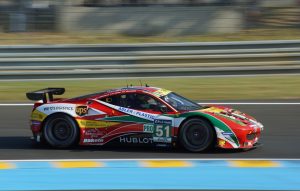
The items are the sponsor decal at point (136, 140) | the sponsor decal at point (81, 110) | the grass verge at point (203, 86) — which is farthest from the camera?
the grass verge at point (203, 86)

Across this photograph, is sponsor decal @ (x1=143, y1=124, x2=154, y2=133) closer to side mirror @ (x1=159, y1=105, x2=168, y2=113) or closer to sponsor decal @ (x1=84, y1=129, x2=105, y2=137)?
side mirror @ (x1=159, y1=105, x2=168, y2=113)

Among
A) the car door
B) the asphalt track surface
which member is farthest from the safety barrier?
the car door

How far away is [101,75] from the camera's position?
15.3 m

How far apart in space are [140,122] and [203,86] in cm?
663

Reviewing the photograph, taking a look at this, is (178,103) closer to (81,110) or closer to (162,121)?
(162,121)

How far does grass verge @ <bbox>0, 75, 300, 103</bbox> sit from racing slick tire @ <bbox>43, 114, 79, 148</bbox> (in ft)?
17.0

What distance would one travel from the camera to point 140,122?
859 centimetres

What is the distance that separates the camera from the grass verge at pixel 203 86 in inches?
554

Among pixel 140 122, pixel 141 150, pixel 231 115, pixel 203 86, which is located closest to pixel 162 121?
pixel 140 122

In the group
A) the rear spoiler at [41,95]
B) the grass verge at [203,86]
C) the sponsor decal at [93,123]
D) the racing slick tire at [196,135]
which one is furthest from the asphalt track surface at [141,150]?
the grass verge at [203,86]

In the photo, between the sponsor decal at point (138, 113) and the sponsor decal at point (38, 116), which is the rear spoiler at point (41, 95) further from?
the sponsor decal at point (138, 113)

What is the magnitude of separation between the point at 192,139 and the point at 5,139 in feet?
10.8

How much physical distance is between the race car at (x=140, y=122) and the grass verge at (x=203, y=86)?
509 centimetres

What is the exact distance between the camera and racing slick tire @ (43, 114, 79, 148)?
8852 millimetres
